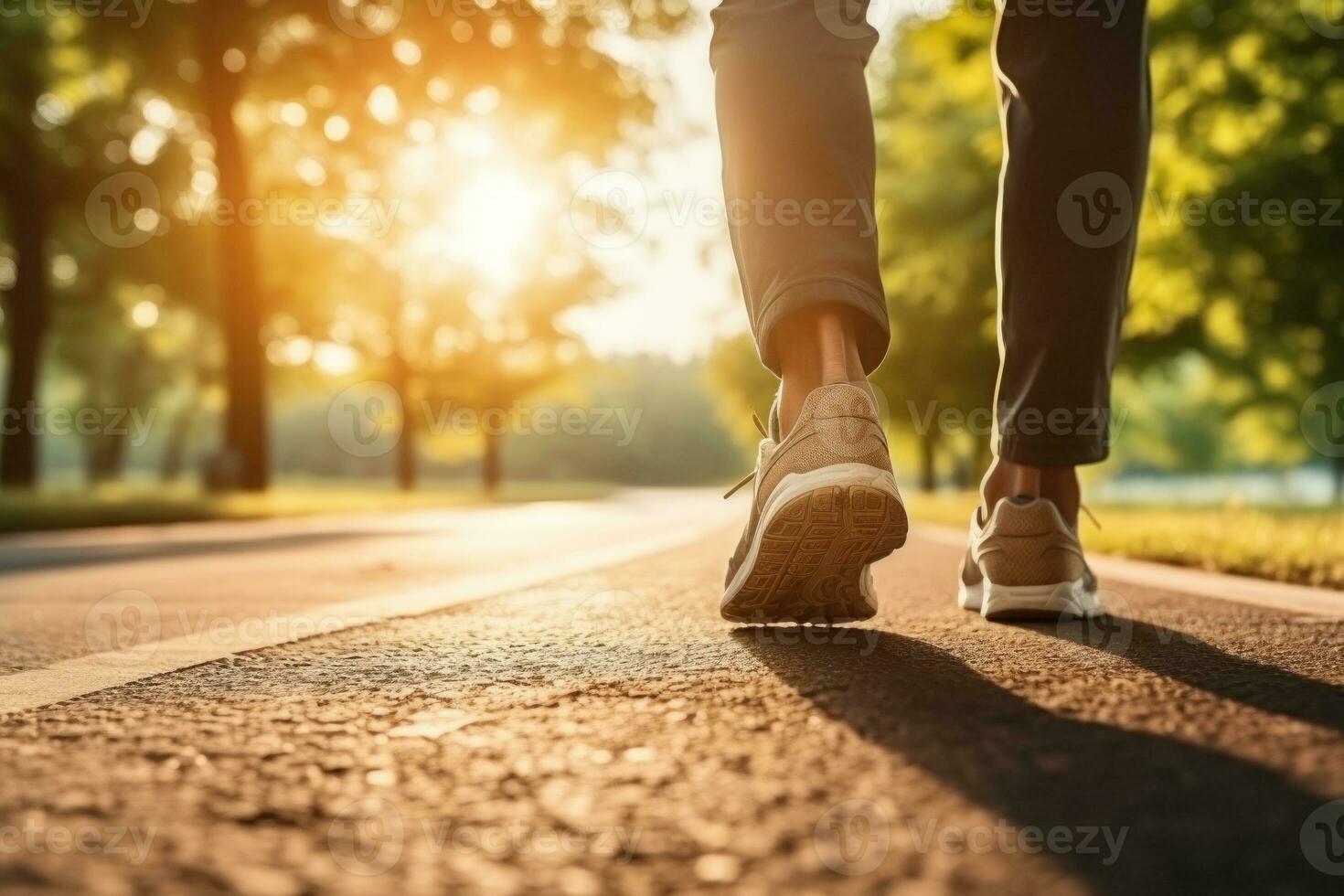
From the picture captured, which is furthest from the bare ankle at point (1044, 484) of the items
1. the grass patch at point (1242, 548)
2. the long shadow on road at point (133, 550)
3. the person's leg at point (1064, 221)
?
the long shadow on road at point (133, 550)

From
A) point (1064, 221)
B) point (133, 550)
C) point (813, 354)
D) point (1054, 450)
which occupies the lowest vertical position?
point (133, 550)

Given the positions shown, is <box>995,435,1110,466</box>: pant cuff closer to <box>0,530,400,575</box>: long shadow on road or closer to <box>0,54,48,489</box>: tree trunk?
<box>0,530,400,575</box>: long shadow on road

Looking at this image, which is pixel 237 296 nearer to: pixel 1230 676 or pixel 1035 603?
pixel 1035 603

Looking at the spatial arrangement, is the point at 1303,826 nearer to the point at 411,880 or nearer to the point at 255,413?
the point at 411,880

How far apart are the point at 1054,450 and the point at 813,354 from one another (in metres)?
0.62

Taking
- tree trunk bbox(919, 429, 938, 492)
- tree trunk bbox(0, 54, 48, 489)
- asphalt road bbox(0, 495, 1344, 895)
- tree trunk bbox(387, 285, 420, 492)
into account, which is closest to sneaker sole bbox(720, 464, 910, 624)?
asphalt road bbox(0, 495, 1344, 895)

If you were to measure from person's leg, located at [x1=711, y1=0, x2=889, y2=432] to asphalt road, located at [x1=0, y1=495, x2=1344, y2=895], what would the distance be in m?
0.55

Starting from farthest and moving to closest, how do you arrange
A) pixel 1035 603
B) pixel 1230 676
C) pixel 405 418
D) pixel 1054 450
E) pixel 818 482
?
1. pixel 405 418
2. pixel 1054 450
3. pixel 1035 603
4. pixel 818 482
5. pixel 1230 676

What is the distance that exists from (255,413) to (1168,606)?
13911 millimetres

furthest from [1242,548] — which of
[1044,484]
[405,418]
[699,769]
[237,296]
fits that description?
[405,418]

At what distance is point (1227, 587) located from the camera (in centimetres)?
294

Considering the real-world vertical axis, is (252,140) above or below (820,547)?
above

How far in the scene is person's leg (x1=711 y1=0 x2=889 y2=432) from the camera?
2.06 m

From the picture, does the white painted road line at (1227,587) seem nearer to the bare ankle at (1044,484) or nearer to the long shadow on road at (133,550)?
the bare ankle at (1044,484)
